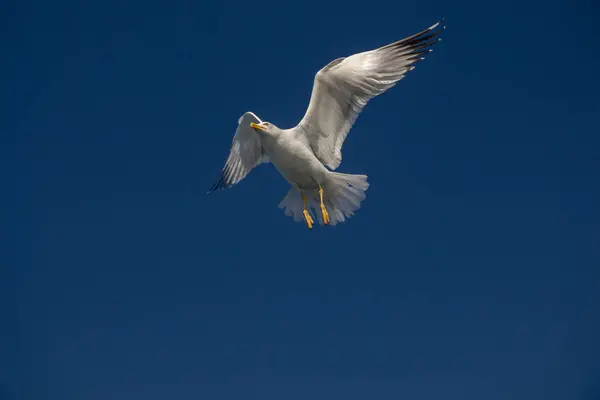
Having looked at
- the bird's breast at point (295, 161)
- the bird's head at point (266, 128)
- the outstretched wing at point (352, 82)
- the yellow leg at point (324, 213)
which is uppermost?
the outstretched wing at point (352, 82)

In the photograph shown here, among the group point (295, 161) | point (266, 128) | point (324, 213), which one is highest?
point (266, 128)

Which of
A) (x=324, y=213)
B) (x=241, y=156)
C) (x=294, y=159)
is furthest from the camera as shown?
(x=241, y=156)

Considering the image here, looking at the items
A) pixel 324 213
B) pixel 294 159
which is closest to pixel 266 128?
pixel 294 159

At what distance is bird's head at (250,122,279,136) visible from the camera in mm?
9531

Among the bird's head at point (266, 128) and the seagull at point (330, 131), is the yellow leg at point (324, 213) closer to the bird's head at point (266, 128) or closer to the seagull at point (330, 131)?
the seagull at point (330, 131)

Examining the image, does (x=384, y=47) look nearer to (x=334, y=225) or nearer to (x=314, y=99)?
(x=314, y=99)

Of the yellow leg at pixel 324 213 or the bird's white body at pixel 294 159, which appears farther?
the yellow leg at pixel 324 213

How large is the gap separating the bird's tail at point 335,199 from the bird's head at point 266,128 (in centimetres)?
84

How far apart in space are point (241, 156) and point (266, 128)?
3.08ft

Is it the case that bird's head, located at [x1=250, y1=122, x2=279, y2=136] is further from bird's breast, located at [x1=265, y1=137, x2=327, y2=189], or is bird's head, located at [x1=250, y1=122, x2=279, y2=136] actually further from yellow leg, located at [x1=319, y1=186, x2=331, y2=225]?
yellow leg, located at [x1=319, y1=186, x2=331, y2=225]

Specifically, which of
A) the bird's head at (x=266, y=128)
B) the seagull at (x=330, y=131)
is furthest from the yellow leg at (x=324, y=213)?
the bird's head at (x=266, y=128)

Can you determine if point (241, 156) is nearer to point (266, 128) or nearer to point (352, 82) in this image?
point (266, 128)

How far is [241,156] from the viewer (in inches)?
409

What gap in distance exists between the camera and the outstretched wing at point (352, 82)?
9.43 metres
